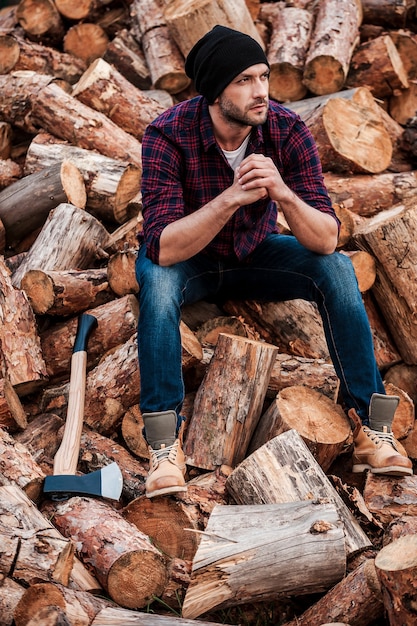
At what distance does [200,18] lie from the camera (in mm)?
5621

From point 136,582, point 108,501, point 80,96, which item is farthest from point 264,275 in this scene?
point 80,96

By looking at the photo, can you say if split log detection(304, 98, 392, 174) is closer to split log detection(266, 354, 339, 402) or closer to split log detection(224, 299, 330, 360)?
split log detection(224, 299, 330, 360)

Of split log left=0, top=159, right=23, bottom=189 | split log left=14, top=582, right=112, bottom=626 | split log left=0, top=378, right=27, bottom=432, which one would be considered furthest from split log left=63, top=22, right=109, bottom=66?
split log left=14, top=582, right=112, bottom=626

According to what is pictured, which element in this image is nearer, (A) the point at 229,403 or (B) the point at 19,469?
(B) the point at 19,469

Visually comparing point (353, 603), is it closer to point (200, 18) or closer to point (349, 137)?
point (349, 137)

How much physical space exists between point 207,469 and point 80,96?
312 centimetres

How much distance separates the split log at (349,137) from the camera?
4.93m

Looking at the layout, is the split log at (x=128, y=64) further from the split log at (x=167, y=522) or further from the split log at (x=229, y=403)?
the split log at (x=167, y=522)

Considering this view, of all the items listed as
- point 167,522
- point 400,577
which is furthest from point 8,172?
point 400,577

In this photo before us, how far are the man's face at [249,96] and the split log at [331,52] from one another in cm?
232

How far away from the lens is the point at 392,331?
4.28 m

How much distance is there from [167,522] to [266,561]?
21.3 inches

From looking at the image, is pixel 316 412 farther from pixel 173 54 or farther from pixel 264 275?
pixel 173 54

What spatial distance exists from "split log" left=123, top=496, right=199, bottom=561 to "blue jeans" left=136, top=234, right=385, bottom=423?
40 centimetres
